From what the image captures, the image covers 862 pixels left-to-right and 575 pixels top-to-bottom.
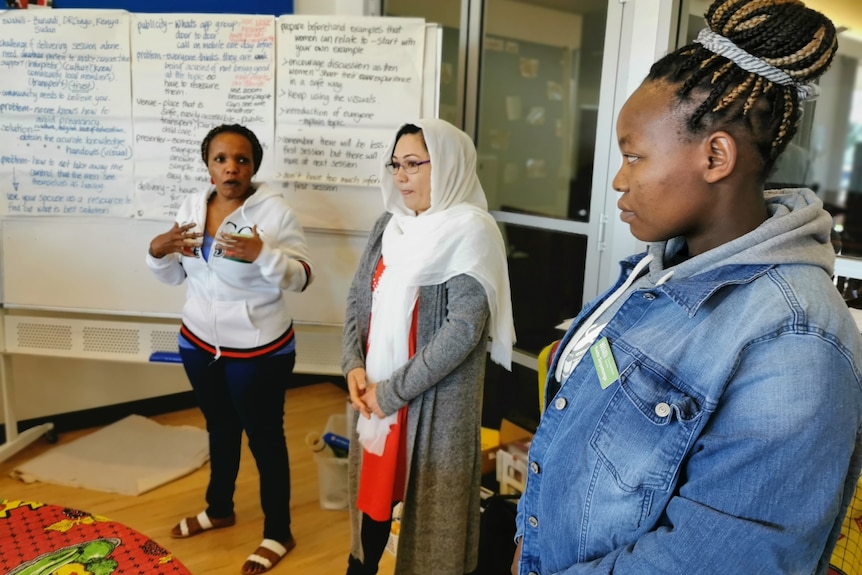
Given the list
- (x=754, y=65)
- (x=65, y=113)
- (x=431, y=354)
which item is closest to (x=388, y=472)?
(x=431, y=354)

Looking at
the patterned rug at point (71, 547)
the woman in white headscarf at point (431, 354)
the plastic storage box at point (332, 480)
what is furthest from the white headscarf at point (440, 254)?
the plastic storage box at point (332, 480)

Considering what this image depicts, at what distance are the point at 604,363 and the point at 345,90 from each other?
75.0 inches

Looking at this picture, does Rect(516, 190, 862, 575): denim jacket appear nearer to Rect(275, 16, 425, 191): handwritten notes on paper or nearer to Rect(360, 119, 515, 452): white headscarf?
Rect(360, 119, 515, 452): white headscarf

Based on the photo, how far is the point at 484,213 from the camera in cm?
167

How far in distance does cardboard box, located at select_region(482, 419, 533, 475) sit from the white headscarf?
88cm

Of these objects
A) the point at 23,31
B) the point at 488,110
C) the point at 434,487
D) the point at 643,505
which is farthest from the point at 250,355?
the point at 488,110

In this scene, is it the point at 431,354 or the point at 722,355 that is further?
the point at 431,354

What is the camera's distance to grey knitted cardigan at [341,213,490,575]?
154 centimetres

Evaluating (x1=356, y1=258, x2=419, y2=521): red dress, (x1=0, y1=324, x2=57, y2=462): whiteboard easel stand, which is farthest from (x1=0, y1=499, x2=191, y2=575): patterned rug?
(x1=0, y1=324, x2=57, y2=462): whiteboard easel stand

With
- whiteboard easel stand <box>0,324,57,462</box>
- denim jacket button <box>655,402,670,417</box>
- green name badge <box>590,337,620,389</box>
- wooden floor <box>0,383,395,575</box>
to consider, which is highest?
green name badge <box>590,337,620,389</box>

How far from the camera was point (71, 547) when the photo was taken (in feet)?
3.61

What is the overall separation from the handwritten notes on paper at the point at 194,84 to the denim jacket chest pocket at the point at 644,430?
78.5 inches

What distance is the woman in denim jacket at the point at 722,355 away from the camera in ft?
2.03

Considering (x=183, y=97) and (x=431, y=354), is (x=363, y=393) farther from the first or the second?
(x=183, y=97)
